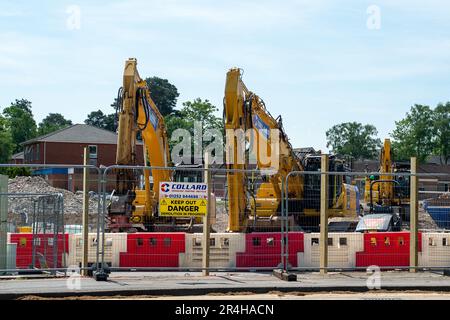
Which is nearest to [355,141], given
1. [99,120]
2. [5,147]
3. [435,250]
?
[99,120]

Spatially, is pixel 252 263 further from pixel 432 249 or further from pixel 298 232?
pixel 432 249

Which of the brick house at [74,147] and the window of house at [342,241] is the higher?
the brick house at [74,147]

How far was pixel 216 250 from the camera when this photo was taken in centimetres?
1984

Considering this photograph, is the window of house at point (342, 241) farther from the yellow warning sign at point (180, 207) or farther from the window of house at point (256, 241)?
the yellow warning sign at point (180, 207)

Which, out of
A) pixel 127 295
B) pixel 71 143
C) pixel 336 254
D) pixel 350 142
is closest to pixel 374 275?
pixel 336 254

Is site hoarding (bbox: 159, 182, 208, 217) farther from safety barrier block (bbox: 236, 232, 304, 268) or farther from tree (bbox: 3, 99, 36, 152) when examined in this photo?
tree (bbox: 3, 99, 36, 152)

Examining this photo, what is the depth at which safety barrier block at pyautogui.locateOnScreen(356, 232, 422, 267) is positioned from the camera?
1995 cm

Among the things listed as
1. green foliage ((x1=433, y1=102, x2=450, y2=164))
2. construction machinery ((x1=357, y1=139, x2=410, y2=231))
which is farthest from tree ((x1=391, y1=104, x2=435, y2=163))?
construction machinery ((x1=357, y1=139, x2=410, y2=231))

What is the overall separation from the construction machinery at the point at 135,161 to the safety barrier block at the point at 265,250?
309 cm

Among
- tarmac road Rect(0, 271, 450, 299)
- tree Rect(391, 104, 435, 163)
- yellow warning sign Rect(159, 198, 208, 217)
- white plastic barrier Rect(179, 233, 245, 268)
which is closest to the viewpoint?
tarmac road Rect(0, 271, 450, 299)

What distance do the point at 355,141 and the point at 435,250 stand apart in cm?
11327

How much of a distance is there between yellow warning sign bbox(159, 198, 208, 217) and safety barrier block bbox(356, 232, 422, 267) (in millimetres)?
4851

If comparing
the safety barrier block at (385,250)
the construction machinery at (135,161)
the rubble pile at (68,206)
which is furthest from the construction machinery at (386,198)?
the rubble pile at (68,206)

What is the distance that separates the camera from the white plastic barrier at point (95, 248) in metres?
19.0
